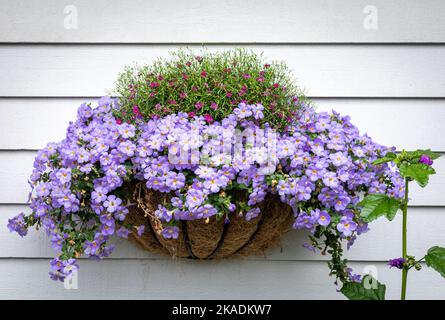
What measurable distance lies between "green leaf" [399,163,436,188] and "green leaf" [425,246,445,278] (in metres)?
0.23

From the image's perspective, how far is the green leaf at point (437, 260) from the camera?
1.55 metres

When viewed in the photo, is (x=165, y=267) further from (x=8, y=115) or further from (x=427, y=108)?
(x=427, y=108)

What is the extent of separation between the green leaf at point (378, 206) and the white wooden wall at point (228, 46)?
46cm

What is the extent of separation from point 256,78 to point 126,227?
0.61 m

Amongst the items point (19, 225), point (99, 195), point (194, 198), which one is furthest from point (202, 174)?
point (19, 225)

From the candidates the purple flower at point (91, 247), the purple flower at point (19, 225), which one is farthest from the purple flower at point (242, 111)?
the purple flower at point (19, 225)

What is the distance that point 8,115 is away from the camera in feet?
6.53

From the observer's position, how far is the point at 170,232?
63.8 inches

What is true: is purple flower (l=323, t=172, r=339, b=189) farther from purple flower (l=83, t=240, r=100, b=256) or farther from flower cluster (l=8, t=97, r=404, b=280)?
purple flower (l=83, t=240, r=100, b=256)

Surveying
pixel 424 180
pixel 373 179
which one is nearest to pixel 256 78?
pixel 373 179

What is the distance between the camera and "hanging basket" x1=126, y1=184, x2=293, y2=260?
65.4 inches

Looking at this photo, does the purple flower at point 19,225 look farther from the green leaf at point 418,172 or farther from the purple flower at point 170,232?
the green leaf at point 418,172

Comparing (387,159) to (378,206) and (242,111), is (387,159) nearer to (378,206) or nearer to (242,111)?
(378,206)
